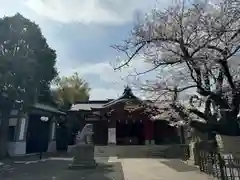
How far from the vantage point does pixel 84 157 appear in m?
13.5

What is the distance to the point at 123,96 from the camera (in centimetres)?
2464

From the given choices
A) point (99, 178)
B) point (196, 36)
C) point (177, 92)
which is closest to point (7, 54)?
point (99, 178)

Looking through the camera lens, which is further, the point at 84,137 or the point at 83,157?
the point at 84,137

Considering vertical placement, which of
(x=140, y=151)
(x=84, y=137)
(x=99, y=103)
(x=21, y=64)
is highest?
(x=21, y=64)

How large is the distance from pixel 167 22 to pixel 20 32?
14.6 metres

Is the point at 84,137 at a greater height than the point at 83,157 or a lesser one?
greater

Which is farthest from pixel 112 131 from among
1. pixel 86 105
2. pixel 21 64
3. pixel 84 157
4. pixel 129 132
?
pixel 84 157

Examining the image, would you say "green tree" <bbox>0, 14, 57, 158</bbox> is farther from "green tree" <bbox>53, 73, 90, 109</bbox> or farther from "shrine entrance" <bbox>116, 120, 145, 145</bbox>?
"green tree" <bbox>53, 73, 90, 109</bbox>

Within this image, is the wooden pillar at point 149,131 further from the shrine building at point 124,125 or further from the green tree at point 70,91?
the green tree at point 70,91

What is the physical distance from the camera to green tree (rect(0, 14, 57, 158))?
17.9 m

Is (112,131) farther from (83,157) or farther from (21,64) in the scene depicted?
(83,157)

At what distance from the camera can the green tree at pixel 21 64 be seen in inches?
706

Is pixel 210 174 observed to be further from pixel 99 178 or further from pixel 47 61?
pixel 47 61

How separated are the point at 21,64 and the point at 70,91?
79.7 ft
